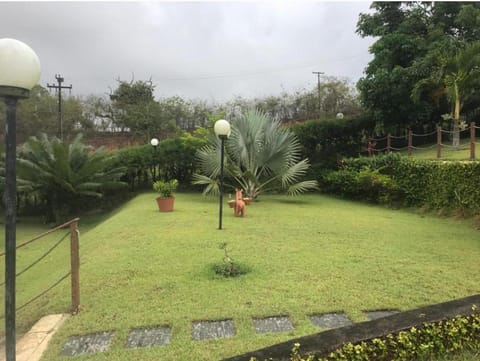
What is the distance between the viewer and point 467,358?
2.01 meters

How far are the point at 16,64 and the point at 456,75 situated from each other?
12738mm

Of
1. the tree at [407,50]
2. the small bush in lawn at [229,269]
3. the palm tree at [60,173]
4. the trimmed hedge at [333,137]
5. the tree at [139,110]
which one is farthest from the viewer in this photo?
the tree at [139,110]

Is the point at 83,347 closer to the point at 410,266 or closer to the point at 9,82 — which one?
the point at 9,82

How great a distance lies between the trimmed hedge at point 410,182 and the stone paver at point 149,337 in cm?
673

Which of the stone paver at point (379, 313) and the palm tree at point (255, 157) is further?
the palm tree at point (255, 157)

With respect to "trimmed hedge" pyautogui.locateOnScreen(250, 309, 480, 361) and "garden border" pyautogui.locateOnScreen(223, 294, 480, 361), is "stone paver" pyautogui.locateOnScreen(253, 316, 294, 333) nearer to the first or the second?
"garden border" pyautogui.locateOnScreen(223, 294, 480, 361)

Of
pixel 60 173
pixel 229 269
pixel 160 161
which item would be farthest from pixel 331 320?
pixel 160 161

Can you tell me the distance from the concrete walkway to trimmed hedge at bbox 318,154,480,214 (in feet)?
24.2

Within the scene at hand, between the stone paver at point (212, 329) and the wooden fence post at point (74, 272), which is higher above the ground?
the wooden fence post at point (74, 272)

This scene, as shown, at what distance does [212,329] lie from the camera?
2912 mm

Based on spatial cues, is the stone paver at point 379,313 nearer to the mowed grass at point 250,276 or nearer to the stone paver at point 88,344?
the mowed grass at point 250,276

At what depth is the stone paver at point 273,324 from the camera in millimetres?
2865

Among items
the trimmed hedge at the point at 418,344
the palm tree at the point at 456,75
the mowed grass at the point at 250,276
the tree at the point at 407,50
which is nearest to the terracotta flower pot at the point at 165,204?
the mowed grass at the point at 250,276

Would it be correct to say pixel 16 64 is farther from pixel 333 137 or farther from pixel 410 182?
pixel 333 137
